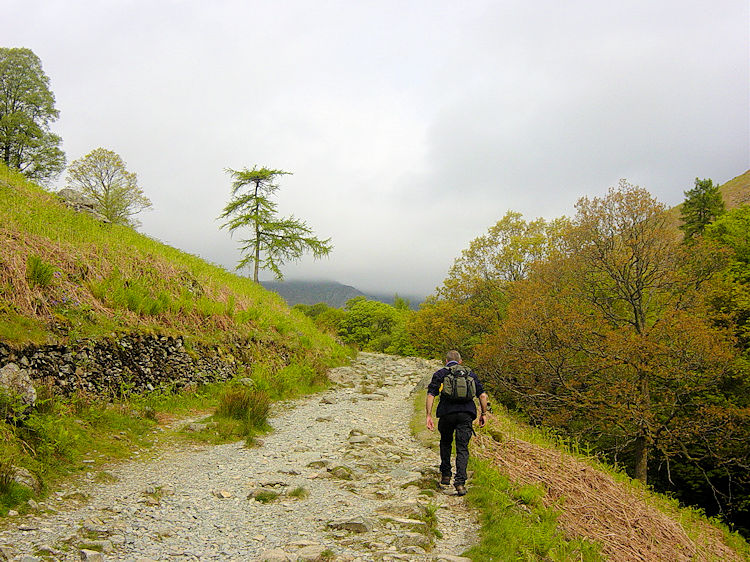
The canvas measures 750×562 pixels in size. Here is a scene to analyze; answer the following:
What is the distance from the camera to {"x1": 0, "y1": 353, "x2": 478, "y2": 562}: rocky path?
430 centimetres

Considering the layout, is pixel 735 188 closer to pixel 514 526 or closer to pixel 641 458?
pixel 641 458

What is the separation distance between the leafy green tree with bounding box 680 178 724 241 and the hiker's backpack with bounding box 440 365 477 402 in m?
42.9

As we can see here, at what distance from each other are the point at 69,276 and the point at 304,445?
786cm

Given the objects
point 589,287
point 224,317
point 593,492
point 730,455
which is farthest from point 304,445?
point 730,455

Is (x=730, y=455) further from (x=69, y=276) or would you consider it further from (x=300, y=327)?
(x=69, y=276)

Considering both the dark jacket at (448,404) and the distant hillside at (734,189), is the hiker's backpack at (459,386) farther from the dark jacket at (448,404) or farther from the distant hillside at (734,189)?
the distant hillside at (734,189)

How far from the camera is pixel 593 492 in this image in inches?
299

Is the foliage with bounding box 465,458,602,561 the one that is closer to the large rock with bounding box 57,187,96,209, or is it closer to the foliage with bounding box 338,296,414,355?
the large rock with bounding box 57,187,96,209

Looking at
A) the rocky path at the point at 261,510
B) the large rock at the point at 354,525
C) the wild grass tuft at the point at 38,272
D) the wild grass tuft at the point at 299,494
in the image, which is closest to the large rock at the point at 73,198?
the wild grass tuft at the point at 38,272

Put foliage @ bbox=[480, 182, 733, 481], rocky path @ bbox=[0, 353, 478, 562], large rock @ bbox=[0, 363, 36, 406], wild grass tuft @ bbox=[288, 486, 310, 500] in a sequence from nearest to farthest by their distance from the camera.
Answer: rocky path @ bbox=[0, 353, 478, 562] → wild grass tuft @ bbox=[288, 486, 310, 500] → large rock @ bbox=[0, 363, 36, 406] → foliage @ bbox=[480, 182, 733, 481]

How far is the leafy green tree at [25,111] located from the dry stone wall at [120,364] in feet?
93.5

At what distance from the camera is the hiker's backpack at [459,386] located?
683 cm

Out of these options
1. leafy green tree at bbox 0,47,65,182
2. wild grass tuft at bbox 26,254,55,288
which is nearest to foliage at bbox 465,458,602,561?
wild grass tuft at bbox 26,254,55,288

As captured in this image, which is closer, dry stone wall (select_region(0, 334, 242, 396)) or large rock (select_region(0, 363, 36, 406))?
large rock (select_region(0, 363, 36, 406))
